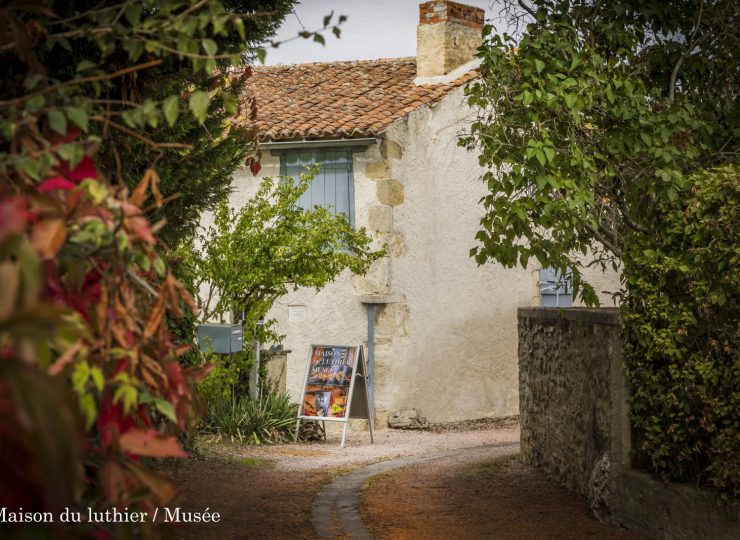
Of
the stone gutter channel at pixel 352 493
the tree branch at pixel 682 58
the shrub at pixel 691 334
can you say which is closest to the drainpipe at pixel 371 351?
the stone gutter channel at pixel 352 493

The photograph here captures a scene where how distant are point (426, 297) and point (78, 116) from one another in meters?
14.7

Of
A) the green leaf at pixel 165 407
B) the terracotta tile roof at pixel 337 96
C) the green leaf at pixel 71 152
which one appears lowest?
the green leaf at pixel 165 407

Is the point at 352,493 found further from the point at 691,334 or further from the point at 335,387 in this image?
the point at 335,387

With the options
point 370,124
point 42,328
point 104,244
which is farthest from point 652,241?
point 370,124

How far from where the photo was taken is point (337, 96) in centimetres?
1816

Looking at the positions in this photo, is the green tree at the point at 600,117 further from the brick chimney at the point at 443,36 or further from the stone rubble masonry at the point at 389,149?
the brick chimney at the point at 443,36

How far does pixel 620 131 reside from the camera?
7.82m

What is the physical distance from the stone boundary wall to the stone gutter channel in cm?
174

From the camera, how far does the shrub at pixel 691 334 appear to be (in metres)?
6.29

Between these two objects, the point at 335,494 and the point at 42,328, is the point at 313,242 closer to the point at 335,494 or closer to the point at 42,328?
the point at 335,494

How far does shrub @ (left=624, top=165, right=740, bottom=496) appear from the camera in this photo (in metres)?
6.29

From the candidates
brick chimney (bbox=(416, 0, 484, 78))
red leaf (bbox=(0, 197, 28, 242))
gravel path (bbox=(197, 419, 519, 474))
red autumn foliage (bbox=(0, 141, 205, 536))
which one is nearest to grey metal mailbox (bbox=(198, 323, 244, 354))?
gravel path (bbox=(197, 419, 519, 474))

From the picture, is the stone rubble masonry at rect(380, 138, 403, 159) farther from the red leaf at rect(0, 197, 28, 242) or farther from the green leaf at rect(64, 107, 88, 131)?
A: the red leaf at rect(0, 197, 28, 242)

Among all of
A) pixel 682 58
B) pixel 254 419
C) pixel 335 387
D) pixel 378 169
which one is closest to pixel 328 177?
pixel 378 169
